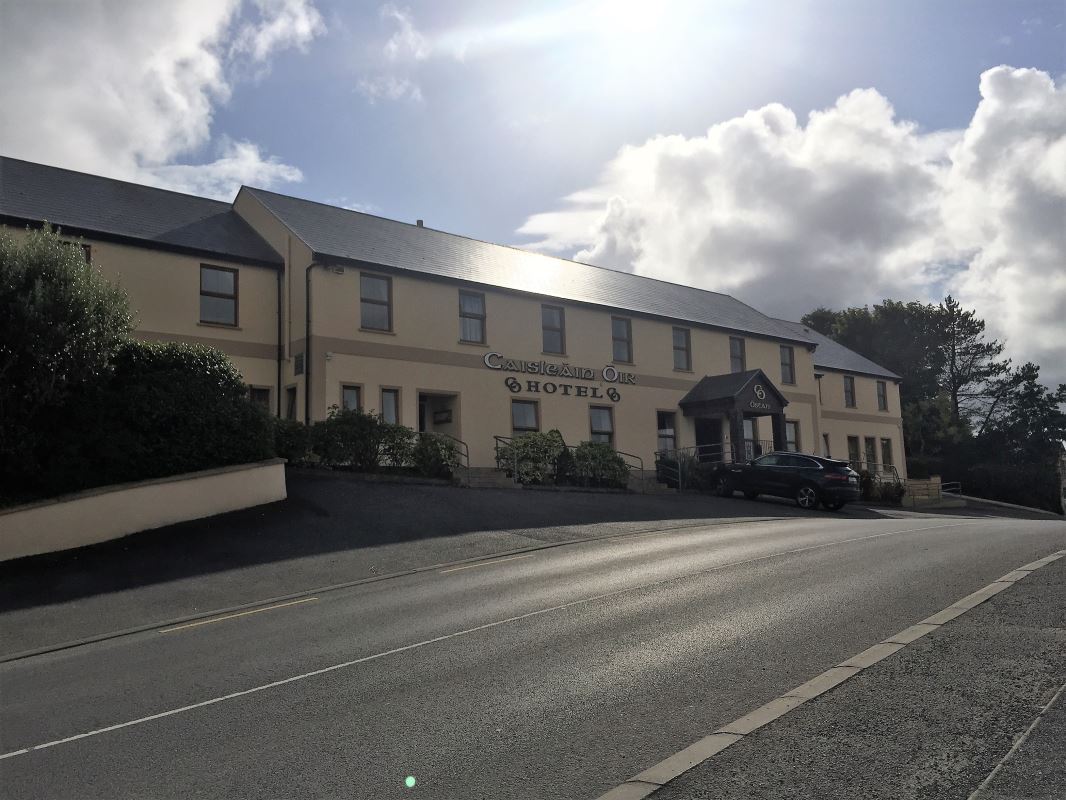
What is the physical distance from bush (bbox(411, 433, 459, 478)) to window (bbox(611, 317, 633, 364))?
36.3 ft

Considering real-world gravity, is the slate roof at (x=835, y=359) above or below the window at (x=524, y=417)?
above

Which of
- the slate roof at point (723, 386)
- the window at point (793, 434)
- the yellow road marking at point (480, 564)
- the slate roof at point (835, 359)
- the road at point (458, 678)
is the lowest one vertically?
the road at point (458, 678)

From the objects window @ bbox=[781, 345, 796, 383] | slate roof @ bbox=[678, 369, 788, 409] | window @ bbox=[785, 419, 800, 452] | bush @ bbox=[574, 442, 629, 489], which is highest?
window @ bbox=[781, 345, 796, 383]

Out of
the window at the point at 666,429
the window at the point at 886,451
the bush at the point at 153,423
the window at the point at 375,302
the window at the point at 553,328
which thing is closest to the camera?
the bush at the point at 153,423

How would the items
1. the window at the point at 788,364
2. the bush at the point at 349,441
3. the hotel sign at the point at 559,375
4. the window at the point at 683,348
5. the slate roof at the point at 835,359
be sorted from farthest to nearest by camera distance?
the slate roof at the point at 835,359
the window at the point at 788,364
the window at the point at 683,348
the hotel sign at the point at 559,375
the bush at the point at 349,441

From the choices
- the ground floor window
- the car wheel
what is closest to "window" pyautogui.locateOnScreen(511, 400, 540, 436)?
the car wheel

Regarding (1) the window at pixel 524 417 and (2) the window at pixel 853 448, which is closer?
(1) the window at pixel 524 417

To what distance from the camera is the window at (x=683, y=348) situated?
119ft

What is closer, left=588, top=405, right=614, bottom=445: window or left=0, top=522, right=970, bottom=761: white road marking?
left=0, top=522, right=970, bottom=761: white road marking

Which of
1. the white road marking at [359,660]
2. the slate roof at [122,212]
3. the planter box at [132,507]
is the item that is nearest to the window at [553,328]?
the slate roof at [122,212]

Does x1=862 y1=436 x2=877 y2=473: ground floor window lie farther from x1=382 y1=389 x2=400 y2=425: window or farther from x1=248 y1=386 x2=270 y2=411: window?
x1=248 y1=386 x2=270 y2=411: window

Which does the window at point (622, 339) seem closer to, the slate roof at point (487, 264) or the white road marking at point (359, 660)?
the slate roof at point (487, 264)

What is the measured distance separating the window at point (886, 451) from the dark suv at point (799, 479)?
22.4 m

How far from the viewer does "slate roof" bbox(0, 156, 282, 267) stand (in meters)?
24.2
